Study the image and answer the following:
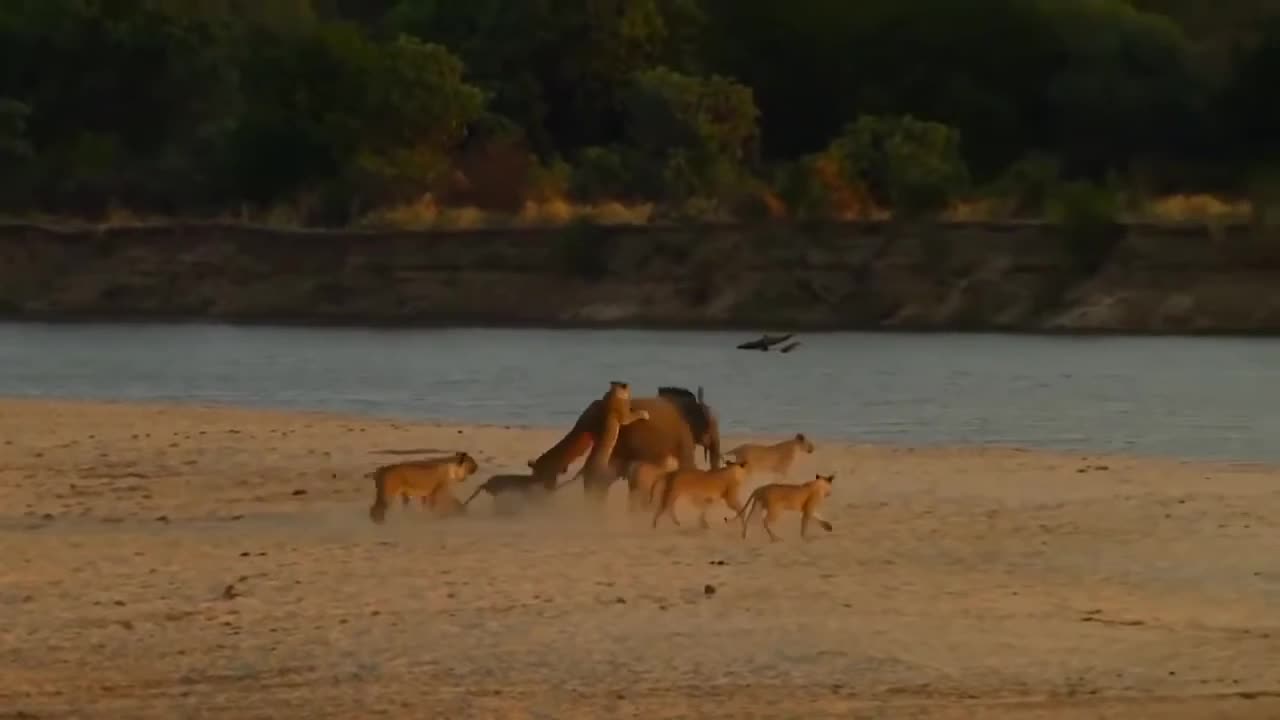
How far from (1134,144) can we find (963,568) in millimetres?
52856

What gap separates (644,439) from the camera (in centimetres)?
1823

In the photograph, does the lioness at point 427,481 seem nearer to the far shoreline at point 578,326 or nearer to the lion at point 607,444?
the lion at point 607,444

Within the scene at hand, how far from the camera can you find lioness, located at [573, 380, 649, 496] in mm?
17641

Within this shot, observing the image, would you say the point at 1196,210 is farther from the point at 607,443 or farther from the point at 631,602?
the point at 631,602

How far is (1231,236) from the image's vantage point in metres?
50.3

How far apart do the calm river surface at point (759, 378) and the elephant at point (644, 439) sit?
21.2 feet

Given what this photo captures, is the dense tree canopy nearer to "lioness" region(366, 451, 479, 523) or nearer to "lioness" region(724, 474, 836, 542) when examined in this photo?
"lioness" region(366, 451, 479, 523)

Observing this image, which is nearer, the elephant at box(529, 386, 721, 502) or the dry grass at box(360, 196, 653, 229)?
the elephant at box(529, 386, 721, 502)

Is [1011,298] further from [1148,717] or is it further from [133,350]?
[1148,717]

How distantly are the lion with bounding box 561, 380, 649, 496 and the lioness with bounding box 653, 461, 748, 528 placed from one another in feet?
2.90

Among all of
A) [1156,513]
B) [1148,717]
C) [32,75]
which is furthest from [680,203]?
[1148,717]

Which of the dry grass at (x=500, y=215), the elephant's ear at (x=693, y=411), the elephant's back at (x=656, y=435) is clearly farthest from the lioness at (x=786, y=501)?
the dry grass at (x=500, y=215)

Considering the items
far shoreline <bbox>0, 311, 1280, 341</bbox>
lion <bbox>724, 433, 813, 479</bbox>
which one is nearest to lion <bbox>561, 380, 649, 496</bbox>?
lion <bbox>724, 433, 813, 479</bbox>

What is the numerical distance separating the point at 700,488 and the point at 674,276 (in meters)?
38.4
